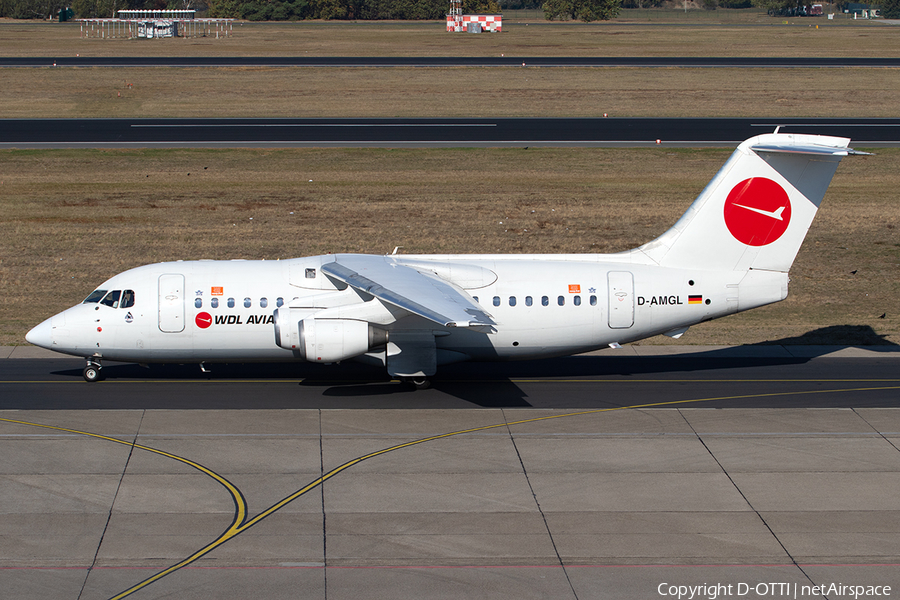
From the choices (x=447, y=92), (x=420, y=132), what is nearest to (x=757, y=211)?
(x=420, y=132)

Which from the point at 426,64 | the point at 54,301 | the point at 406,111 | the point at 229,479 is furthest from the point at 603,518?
the point at 426,64

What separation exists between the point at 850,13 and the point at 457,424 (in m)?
189

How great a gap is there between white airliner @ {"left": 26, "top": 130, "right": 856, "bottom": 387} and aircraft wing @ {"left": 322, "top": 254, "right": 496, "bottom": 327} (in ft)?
0.38

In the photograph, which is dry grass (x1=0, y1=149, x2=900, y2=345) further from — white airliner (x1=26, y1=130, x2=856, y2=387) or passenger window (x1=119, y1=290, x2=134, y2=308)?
passenger window (x1=119, y1=290, x2=134, y2=308)

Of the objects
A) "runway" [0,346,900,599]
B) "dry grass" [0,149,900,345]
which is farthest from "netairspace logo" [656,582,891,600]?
"dry grass" [0,149,900,345]

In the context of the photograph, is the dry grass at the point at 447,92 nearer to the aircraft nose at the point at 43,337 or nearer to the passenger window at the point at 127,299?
the passenger window at the point at 127,299

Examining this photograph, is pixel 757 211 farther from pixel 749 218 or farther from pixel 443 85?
pixel 443 85

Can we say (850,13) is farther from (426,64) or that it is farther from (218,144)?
(218,144)

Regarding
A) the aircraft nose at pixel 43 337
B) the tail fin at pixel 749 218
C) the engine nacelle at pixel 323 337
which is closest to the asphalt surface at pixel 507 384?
the aircraft nose at pixel 43 337

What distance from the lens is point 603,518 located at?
17.5m

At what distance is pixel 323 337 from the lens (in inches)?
894

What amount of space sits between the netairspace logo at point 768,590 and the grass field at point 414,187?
15.2m

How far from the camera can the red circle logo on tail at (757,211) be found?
24.5 metres

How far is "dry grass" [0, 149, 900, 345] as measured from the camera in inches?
1329
